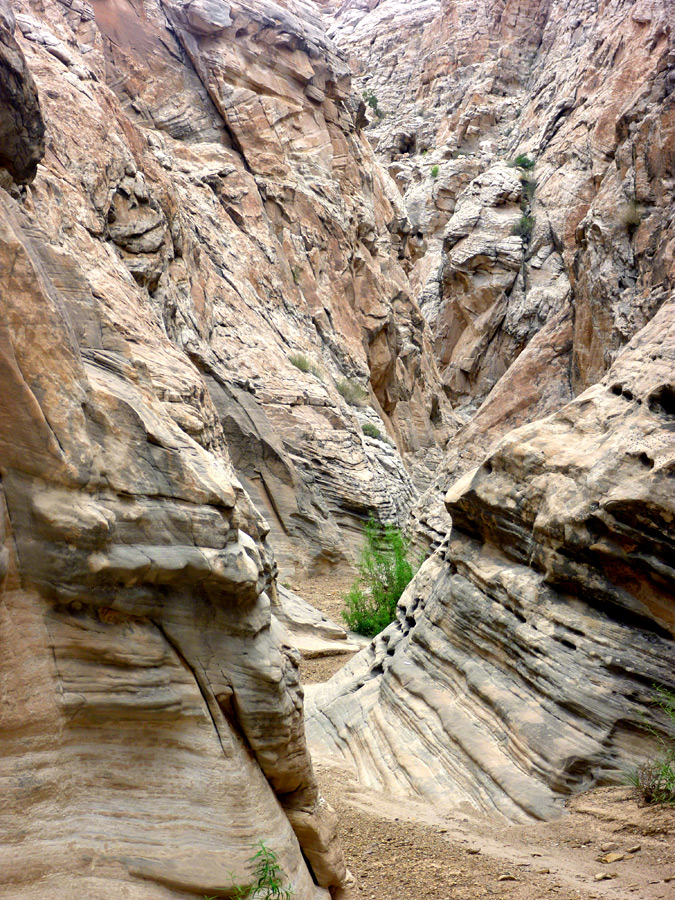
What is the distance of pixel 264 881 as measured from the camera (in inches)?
136

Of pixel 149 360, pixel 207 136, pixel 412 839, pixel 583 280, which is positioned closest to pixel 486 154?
pixel 207 136

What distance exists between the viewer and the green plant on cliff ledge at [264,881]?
3.35m

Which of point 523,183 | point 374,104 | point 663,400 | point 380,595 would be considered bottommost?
point 380,595

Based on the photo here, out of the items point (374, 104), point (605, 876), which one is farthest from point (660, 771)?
point (374, 104)

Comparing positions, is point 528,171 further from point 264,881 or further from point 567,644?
point 264,881

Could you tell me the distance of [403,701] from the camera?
7.31 meters

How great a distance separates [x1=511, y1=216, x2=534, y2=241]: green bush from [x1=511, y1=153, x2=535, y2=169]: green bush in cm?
332

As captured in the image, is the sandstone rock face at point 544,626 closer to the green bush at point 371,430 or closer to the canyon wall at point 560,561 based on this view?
the canyon wall at point 560,561

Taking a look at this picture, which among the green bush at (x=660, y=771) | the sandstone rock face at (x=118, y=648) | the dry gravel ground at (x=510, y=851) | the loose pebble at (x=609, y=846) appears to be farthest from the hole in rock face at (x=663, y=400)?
the sandstone rock face at (x=118, y=648)

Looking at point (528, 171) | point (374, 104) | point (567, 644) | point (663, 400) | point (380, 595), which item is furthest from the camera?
point (374, 104)

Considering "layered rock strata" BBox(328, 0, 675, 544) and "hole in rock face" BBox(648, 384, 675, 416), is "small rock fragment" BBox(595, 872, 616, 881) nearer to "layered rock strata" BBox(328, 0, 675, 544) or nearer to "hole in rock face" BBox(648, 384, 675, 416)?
"hole in rock face" BBox(648, 384, 675, 416)

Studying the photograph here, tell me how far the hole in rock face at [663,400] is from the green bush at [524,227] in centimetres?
2927

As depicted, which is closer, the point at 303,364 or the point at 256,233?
the point at 303,364

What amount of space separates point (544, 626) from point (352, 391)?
13325mm
